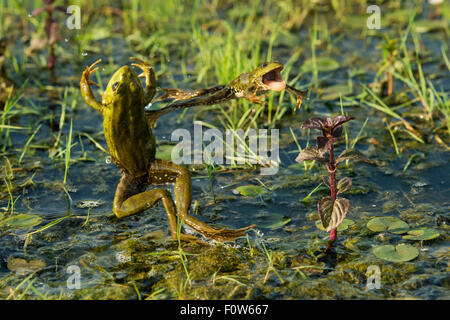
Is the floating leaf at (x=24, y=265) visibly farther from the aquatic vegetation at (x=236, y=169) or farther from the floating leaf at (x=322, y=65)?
the floating leaf at (x=322, y=65)

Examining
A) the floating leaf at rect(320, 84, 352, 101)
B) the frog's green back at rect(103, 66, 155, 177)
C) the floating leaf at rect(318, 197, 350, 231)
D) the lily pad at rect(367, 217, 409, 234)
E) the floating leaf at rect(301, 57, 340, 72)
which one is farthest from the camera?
the floating leaf at rect(301, 57, 340, 72)

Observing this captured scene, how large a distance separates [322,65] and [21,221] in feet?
10.0

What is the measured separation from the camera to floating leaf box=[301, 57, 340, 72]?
17.4 feet

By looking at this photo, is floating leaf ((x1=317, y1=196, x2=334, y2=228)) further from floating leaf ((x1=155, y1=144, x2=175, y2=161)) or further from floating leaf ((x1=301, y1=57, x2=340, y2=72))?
floating leaf ((x1=301, y1=57, x2=340, y2=72))

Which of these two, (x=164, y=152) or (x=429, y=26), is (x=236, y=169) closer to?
(x=164, y=152)

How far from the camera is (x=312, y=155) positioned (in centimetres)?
288

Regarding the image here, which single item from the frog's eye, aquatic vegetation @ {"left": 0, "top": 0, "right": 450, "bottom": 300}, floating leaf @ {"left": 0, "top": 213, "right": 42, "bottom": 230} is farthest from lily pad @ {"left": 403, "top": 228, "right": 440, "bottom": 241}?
floating leaf @ {"left": 0, "top": 213, "right": 42, "bottom": 230}

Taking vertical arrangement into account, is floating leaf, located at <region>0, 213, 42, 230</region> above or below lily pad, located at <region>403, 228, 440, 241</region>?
above

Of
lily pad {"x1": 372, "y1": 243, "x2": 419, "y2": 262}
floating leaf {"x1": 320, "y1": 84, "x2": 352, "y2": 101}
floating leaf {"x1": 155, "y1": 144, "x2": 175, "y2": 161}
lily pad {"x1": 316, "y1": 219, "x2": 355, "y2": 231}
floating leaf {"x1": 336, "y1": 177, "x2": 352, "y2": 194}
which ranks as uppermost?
floating leaf {"x1": 320, "y1": 84, "x2": 352, "y2": 101}

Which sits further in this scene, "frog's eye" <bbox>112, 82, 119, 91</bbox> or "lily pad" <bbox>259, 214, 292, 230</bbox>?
"lily pad" <bbox>259, 214, 292, 230</bbox>

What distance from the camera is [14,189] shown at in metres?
3.78

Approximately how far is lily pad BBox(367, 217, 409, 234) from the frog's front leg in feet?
3.15

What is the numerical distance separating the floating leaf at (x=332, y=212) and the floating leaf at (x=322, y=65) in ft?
8.60
